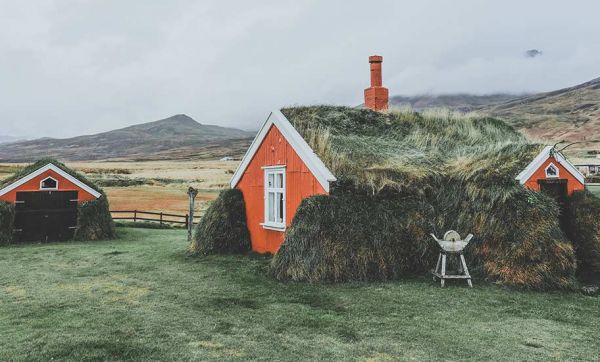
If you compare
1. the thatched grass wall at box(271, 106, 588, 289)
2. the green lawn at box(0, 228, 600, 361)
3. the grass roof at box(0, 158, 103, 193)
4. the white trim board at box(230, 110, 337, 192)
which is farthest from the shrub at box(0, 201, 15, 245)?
the thatched grass wall at box(271, 106, 588, 289)

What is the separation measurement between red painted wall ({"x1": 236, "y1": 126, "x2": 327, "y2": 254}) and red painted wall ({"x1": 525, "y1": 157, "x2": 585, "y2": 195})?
5.05 meters

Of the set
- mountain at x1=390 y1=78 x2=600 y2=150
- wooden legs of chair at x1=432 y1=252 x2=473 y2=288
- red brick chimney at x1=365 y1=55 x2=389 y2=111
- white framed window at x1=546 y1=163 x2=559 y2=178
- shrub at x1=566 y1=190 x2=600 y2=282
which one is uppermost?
mountain at x1=390 y1=78 x2=600 y2=150

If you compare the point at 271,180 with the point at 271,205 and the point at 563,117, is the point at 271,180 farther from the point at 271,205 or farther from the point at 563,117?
the point at 563,117

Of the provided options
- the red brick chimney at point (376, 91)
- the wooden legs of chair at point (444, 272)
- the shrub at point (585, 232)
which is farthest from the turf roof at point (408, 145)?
the wooden legs of chair at point (444, 272)

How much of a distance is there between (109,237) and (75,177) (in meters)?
3.18

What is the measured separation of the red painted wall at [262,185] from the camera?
12195 mm

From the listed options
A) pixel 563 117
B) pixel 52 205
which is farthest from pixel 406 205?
pixel 563 117

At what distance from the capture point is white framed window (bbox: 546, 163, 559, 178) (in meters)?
11.5

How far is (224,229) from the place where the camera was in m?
14.6

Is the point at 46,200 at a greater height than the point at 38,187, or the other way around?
the point at 38,187

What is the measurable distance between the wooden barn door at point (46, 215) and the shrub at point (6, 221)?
0.54m

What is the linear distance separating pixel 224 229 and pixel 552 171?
30.6 feet

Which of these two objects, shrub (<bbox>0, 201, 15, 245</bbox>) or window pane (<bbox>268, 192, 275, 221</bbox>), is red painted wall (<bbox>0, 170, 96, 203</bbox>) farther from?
window pane (<bbox>268, 192, 275, 221</bbox>)

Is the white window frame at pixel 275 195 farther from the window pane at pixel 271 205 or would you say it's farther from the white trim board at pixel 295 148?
the white trim board at pixel 295 148
